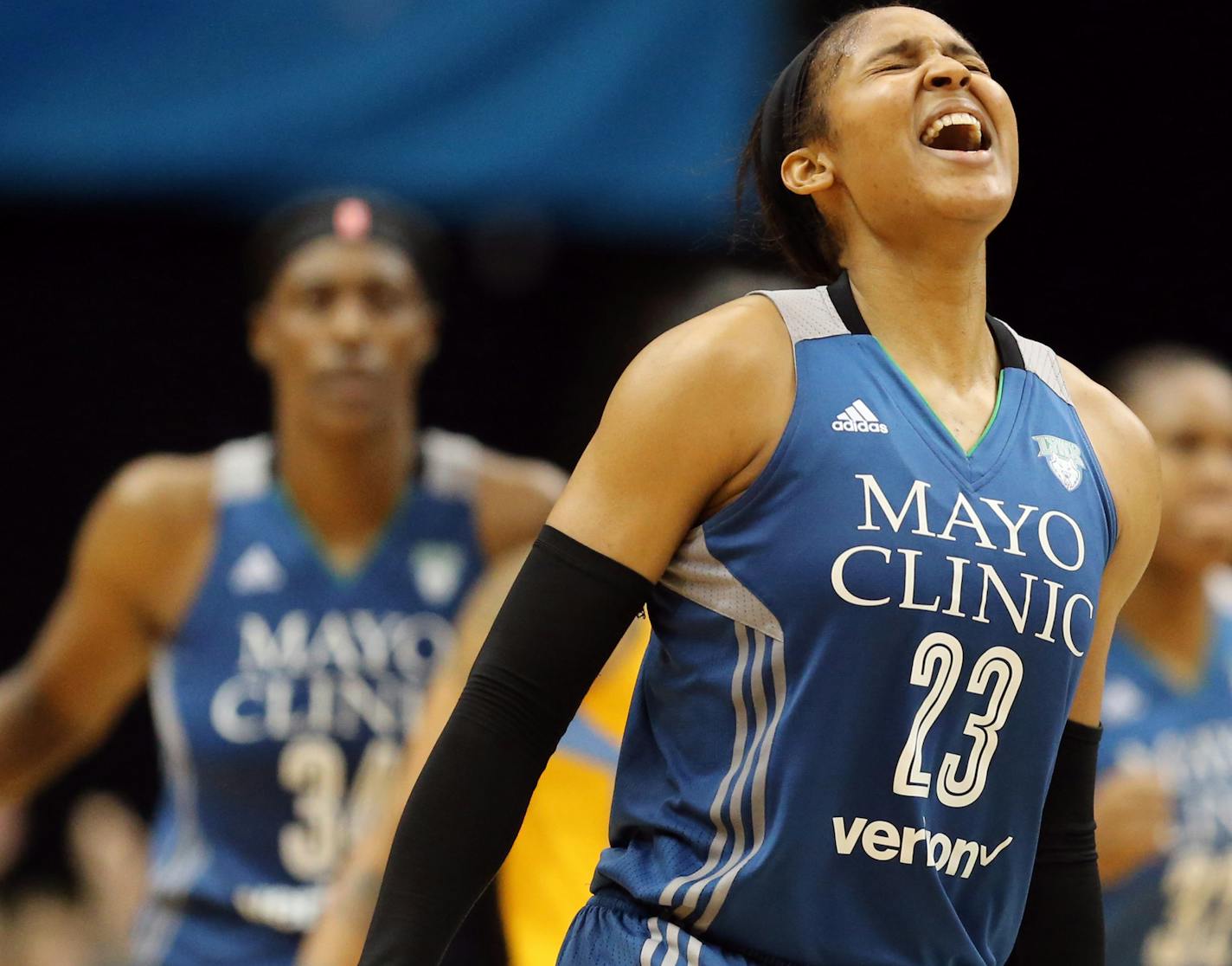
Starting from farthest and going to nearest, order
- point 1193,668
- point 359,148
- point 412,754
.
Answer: point 359,148 → point 1193,668 → point 412,754

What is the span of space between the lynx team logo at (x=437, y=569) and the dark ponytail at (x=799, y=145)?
2197 millimetres

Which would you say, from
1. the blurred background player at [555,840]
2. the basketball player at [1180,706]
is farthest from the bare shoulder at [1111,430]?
the basketball player at [1180,706]

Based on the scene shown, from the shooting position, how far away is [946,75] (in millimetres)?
2311

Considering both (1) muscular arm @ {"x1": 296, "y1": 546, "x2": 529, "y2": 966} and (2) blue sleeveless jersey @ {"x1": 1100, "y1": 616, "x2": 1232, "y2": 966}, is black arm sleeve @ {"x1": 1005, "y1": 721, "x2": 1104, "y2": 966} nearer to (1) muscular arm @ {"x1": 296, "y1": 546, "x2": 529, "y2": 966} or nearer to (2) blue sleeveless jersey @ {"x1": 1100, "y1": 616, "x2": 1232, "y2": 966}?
(1) muscular arm @ {"x1": 296, "y1": 546, "x2": 529, "y2": 966}

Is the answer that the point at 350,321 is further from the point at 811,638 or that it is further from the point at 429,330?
the point at 811,638

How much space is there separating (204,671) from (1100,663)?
2555mm

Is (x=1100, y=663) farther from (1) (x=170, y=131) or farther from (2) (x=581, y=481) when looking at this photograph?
(1) (x=170, y=131)

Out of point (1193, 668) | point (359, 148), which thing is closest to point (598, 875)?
point (1193, 668)

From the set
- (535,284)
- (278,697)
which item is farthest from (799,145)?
(535,284)

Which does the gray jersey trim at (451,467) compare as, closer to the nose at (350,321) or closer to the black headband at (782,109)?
the nose at (350,321)

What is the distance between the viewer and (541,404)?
656 centimetres

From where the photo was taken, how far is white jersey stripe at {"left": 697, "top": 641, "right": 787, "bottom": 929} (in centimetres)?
212

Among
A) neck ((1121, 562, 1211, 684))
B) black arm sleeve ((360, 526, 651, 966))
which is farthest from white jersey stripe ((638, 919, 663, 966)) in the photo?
neck ((1121, 562, 1211, 684))

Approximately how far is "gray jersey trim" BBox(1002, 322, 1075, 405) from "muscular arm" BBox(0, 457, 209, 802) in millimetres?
2639
